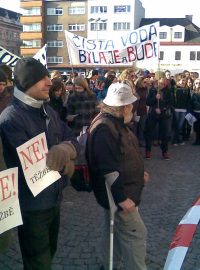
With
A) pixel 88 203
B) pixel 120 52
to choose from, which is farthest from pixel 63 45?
pixel 88 203

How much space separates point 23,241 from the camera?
2.96m

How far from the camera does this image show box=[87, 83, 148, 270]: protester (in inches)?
127

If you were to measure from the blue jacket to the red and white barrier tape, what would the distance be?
0.93 m

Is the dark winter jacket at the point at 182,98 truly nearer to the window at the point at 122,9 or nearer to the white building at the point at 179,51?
the white building at the point at 179,51

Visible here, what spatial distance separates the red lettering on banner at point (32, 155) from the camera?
2725 millimetres

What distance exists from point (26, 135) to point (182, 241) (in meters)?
1.25

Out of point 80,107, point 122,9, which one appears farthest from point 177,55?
point 80,107

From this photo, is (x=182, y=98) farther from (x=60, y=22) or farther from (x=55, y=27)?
(x=60, y=22)

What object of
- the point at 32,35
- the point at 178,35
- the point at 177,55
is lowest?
the point at 177,55

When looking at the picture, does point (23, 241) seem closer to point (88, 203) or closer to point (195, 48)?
point (88, 203)

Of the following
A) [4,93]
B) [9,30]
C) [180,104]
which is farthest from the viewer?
[9,30]

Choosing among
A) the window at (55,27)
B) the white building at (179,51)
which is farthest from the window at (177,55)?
the window at (55,27)

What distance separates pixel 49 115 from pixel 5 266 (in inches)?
71.0

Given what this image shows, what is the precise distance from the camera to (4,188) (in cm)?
256
